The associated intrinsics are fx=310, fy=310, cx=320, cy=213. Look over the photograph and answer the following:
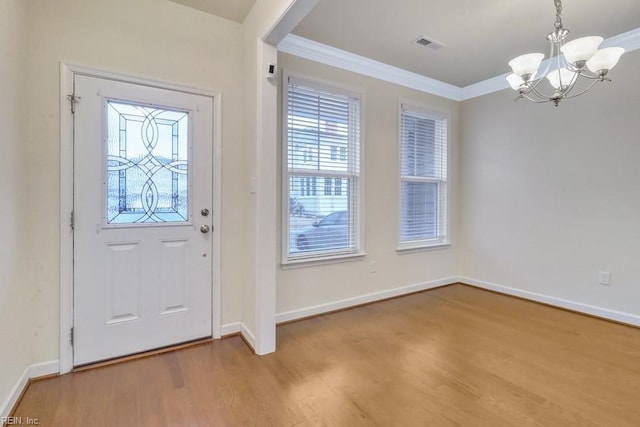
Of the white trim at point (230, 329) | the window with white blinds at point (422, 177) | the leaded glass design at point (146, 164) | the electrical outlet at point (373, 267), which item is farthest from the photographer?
the window with white blinds at point (422, 177)

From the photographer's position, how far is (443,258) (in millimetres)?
4273

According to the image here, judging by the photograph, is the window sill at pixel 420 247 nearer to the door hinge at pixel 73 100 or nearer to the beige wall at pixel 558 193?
the beige wall at pixel 558 193

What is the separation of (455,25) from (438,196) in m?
2.14

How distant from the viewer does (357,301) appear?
136 inches

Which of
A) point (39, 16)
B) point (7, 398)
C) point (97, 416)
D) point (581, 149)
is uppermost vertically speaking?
point (39, 16)

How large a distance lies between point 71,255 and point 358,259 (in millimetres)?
2528

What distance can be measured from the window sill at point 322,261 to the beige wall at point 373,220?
0.14 ft

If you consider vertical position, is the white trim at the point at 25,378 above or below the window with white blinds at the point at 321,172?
below

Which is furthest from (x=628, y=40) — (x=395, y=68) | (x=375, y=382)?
(x=375, y=382)

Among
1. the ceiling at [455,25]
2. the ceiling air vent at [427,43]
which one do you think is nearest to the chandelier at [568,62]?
the ceiling at [455,25]

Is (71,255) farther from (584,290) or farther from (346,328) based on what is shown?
(584,290)

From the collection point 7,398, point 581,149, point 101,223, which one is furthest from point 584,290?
point 7,398

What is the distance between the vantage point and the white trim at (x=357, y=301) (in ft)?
9.98

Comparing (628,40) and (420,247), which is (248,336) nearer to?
(420,247)
